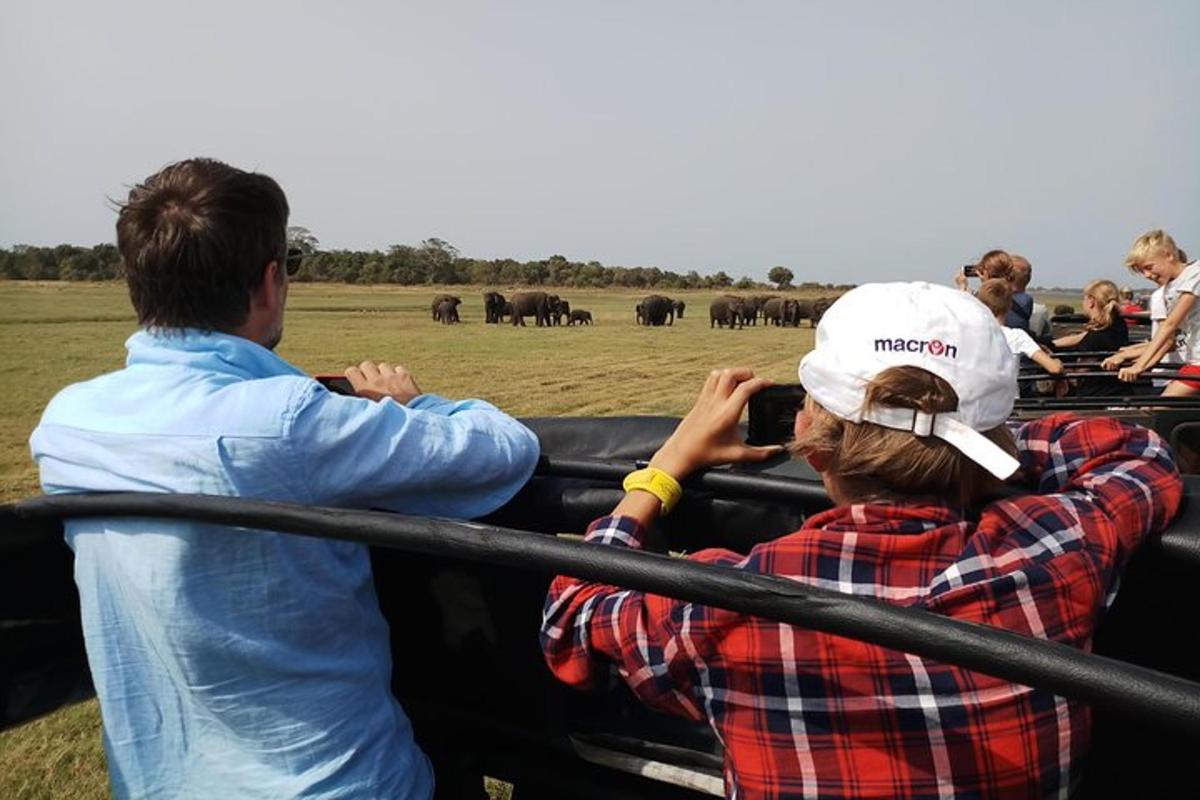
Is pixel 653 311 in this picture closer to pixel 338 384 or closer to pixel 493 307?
pixel 493 307

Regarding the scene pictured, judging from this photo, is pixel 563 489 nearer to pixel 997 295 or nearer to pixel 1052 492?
pixel 1052 492

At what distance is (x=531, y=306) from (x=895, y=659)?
134 feet

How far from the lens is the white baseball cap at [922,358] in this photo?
121 centimetres

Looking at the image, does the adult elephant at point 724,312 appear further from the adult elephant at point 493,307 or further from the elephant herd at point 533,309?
the adult elephant at point 493,307

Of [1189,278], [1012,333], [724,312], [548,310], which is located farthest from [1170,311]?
[724,312]

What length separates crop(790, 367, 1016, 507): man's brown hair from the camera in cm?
120

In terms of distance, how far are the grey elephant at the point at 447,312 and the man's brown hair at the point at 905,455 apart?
36.9 meters

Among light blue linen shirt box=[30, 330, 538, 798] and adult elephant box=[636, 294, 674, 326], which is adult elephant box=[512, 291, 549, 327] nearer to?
adult elephant box=[636, 294, 674, 326]

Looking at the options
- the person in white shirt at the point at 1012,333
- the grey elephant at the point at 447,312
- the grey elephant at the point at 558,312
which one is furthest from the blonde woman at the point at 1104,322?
the grey elephant at the point at 558,312

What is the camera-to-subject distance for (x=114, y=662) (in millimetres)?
1528

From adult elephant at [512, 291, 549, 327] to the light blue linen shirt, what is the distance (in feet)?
126

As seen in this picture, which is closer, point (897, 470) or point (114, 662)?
point (897, 470)

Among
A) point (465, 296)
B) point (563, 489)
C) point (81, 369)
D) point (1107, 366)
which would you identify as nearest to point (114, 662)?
point (563, 489)

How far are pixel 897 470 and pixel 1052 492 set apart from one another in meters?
0.39
